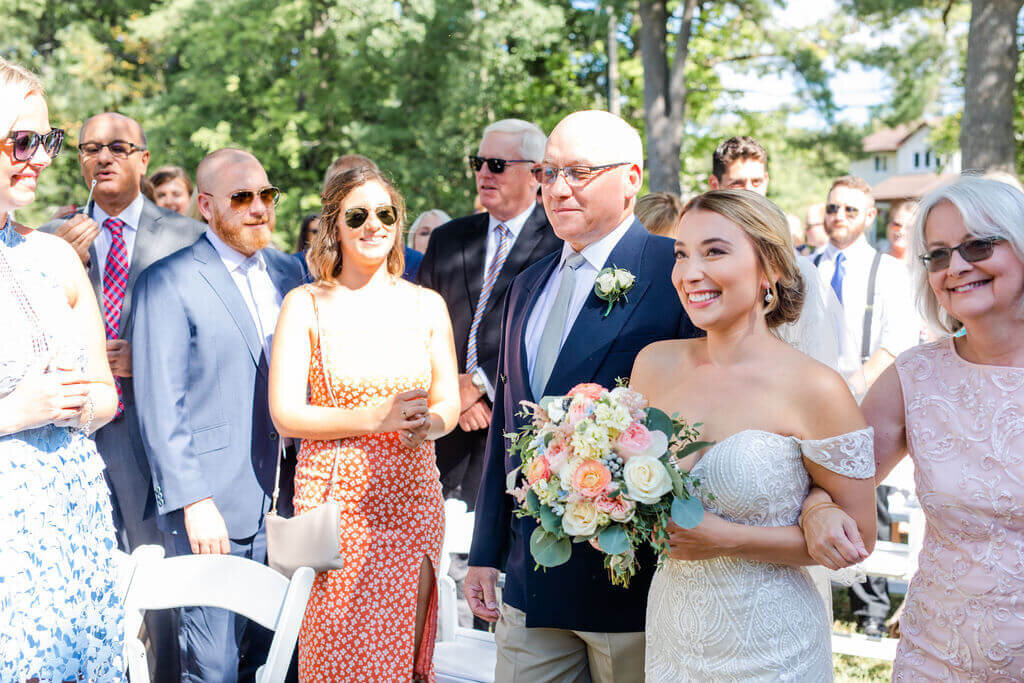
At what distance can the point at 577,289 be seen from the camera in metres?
3.21

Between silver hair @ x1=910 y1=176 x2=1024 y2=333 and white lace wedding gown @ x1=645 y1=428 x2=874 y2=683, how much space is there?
655 mm

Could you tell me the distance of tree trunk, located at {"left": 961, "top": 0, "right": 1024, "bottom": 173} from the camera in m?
11.0

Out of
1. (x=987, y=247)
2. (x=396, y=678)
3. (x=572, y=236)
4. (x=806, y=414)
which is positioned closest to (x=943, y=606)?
(x=806, y=414)

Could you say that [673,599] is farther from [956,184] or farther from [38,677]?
[38,677]

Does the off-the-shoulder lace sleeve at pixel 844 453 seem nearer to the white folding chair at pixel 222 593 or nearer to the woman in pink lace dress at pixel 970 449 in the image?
the woman in pink lace dress at pixel 970 449

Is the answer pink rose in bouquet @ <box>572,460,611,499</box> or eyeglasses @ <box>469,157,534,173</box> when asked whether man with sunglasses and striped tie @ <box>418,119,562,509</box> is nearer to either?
eyeglasses @ <box>469,157,534,173</box>

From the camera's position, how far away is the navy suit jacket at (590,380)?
2961 mm

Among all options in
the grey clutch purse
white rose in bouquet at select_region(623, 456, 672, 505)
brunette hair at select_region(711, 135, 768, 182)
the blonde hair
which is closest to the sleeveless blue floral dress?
the blonde hair

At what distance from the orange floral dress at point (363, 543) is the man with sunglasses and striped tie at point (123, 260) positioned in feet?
3.53

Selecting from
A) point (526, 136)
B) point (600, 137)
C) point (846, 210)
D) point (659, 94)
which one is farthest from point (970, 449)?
point (659, 94)

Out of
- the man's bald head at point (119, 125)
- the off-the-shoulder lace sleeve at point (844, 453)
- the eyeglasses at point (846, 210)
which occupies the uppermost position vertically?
the man's bald head at point (119, 125)

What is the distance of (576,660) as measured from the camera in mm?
3080

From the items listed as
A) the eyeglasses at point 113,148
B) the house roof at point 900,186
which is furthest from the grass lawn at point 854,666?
the house roof at point 900,186

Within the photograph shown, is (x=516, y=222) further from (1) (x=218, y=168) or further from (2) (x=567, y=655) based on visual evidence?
(2) (x=567, y=655)
